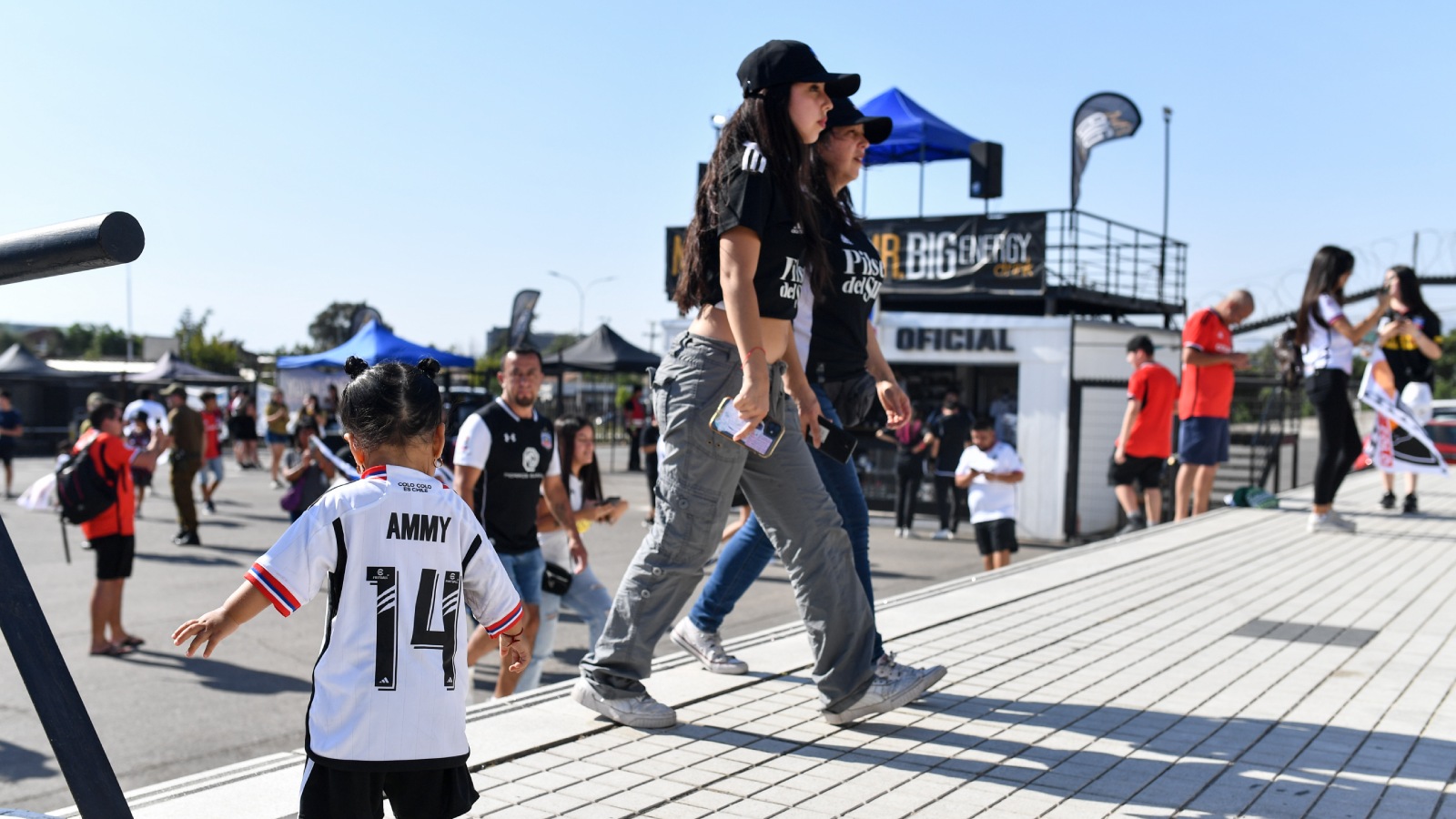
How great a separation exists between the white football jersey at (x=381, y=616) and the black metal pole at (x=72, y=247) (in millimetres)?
587

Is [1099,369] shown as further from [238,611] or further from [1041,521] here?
[238,611]

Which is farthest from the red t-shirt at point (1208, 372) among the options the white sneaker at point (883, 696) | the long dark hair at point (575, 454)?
the white sneaker at point (883, 696)

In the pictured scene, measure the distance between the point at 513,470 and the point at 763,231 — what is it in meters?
2.70

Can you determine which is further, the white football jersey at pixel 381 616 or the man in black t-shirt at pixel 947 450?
the man in black t-shirt at pixel 947 450

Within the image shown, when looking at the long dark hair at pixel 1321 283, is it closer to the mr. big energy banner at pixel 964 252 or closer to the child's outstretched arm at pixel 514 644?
the child's outstretched arm at pixel 514 644

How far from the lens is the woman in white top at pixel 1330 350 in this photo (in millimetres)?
8727

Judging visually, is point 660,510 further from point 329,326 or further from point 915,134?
point 329,326

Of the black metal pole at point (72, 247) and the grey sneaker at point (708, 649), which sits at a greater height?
the black metal pole at point (72, 247)

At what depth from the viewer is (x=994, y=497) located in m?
9.30

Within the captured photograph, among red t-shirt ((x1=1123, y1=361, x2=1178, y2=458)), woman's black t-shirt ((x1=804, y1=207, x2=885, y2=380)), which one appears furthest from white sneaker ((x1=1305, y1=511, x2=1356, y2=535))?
woman's black t-shirt ((x1=804, y1=207, x2=885, y2=380))

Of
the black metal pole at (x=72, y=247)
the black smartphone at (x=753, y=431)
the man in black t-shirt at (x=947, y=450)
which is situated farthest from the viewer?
the man in black t-shirt at (x=947, y=450)

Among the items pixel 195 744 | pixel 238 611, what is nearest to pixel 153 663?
pixel 195 744

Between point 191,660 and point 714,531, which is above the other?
point 714,531

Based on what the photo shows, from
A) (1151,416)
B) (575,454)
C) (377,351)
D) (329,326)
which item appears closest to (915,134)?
(377,351)
